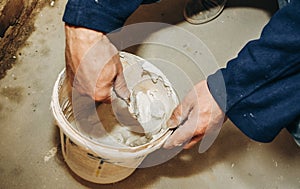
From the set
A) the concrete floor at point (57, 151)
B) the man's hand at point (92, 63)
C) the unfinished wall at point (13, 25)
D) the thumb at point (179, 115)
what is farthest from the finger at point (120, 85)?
the unfinished wall at point (13, 25)

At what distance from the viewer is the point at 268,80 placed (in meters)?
0.97

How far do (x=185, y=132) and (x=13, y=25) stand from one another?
715 millimetres

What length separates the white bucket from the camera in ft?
3.47

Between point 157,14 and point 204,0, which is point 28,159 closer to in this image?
point 157,14

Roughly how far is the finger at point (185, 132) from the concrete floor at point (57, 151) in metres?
0.31

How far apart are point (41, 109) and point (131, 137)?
0.33 metres

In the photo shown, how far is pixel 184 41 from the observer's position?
160 centimetres

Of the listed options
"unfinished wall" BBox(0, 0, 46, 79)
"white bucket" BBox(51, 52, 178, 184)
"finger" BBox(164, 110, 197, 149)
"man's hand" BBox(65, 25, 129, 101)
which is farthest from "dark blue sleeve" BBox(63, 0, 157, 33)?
"unfinished wall" BBox(0, 0, 46, 79)

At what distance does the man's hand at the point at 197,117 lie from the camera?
104cm

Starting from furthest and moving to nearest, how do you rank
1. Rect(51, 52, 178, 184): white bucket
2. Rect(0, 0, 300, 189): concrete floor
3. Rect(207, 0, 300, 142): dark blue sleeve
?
Rect(0, 0, 300, 189): concrete floor < Rect(51, 52, 178, 184): white bucket < Rect(207, 0, 300, 142): dark blue sleeve

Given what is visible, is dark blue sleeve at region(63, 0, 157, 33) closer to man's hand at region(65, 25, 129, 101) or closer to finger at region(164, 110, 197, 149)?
man's hand at region(65, 25, 129, 101)

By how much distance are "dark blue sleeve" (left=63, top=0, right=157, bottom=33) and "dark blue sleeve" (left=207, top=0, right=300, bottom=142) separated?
10.5 inches

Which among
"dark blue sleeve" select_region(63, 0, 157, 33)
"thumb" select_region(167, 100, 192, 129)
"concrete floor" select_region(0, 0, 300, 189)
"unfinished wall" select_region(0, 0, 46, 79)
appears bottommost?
"concrete floor" select_region(0, 0, 300, 189)

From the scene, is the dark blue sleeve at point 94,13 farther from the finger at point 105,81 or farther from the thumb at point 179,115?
the thumb at point 179,115
